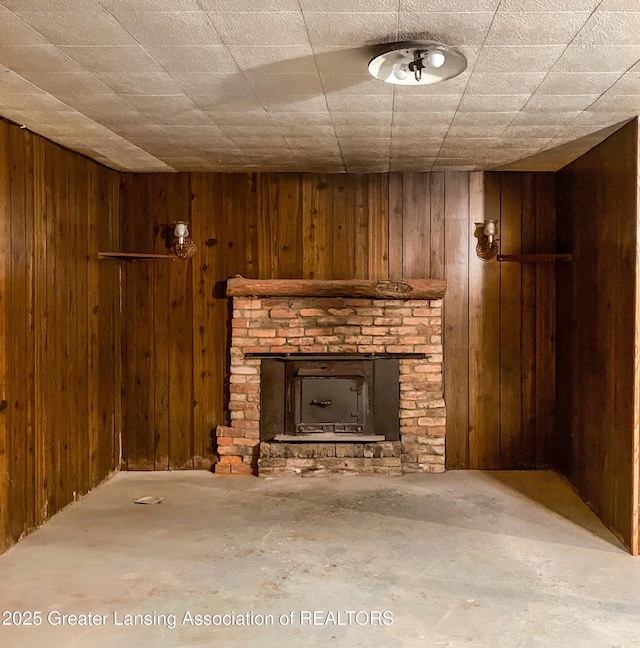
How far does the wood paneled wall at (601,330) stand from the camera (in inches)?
121

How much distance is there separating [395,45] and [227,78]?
74cm

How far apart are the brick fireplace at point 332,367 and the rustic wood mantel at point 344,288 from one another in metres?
0.02

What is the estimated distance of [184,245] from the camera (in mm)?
4473

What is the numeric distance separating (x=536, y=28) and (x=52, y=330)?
9.38ft

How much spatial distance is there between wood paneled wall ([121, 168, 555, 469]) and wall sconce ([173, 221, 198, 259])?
2.2 inches

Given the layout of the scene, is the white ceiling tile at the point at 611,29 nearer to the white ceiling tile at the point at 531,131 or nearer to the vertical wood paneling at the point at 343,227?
the white ceiling tile at the point at 531,131

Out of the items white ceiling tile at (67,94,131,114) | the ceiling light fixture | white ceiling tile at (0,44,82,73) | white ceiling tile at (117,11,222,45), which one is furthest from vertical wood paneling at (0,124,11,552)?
the ceiling light fixture

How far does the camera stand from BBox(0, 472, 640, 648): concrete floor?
2.34m

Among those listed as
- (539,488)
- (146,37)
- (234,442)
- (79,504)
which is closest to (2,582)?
(79,504)

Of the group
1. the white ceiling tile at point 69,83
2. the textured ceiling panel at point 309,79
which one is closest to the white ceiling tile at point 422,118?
the textured ceiling panel at point 309,79

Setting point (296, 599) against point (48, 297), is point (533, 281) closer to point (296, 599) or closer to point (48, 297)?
point (296, 599)

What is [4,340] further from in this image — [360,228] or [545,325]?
[545,325]

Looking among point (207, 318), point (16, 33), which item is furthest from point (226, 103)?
point (207, 318)

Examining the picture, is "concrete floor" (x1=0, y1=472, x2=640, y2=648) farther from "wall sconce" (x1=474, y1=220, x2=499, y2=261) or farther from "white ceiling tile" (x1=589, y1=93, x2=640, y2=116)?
"white ceiling tile" (x1=589, y1=93, x2=640, y2=116)
